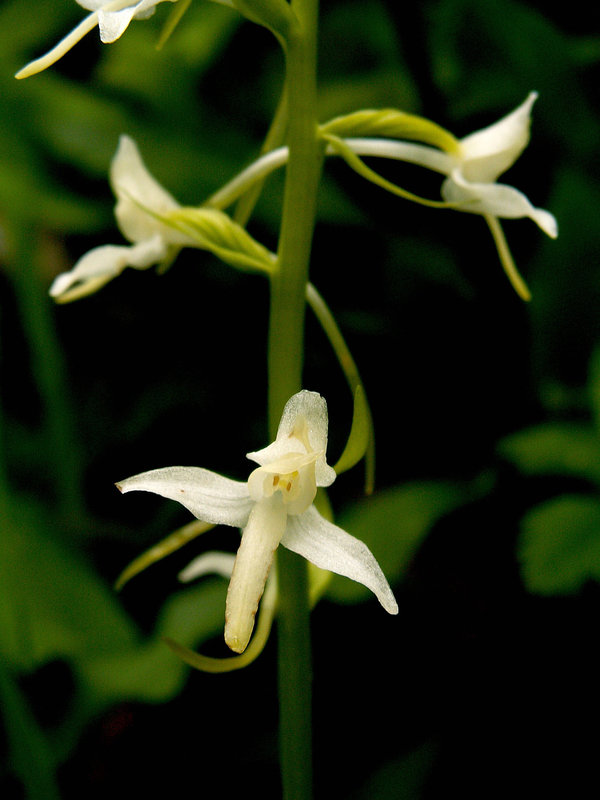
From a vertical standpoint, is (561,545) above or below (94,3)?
below

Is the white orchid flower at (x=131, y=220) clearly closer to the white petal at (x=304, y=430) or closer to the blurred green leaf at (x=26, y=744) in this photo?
the white petal at (x=304, y=430)

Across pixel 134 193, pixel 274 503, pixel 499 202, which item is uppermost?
pixel 134 193

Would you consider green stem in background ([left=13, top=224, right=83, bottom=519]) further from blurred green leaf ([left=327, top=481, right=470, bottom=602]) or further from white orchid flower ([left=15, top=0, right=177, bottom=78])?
white orchid flower ([left=15, top=0, right=177, bottom=78])

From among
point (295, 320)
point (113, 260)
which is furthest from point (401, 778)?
point (113, 260)

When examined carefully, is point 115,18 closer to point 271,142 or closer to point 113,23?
point 113,23

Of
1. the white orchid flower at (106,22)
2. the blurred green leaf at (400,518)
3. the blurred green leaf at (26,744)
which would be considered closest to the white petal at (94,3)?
the white orchid flower at (106,22)

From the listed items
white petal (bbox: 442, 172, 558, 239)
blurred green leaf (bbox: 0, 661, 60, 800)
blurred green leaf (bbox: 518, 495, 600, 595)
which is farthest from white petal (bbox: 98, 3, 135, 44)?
blurred green leaf (bbox: 518, 495, 600, 595)

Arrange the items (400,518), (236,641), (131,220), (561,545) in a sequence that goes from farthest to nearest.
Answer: (400,518) < (561,545) < (131,220) < (236,641)
